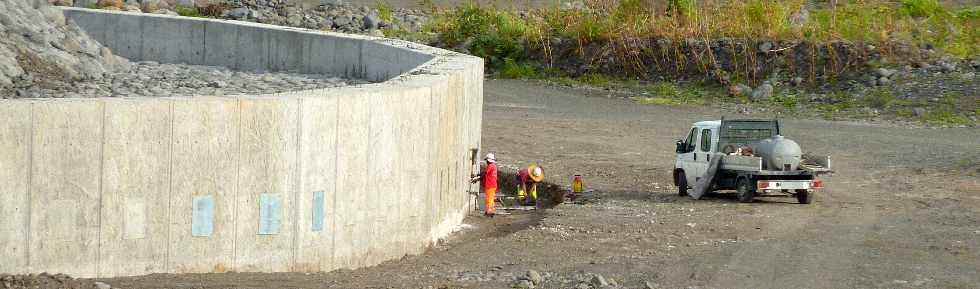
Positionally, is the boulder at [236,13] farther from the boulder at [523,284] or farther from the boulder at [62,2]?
the boulder at [523,284]

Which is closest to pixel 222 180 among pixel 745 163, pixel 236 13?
pixel 745 163

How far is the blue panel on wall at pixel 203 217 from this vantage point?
12.6 metres

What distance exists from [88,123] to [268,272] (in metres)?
2.38

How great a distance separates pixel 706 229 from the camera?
57.9 ft

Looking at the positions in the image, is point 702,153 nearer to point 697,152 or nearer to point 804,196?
point 697,152

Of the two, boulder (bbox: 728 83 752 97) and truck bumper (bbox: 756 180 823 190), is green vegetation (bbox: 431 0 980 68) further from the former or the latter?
truck bumper (bbox: 756 180 823 190)

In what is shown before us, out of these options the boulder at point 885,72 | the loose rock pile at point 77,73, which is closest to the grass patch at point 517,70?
the boulder at point 885,72

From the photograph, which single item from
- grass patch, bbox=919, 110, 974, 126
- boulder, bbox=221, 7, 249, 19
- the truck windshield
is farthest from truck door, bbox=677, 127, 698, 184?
boulder, bbox=221, 7, 249, 19

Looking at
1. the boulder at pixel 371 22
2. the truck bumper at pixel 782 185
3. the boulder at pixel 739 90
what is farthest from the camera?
the boulder at pixel 371 22

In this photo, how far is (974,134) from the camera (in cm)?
2897

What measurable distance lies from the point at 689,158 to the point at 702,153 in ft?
0.81

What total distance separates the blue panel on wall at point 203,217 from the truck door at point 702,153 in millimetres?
9994

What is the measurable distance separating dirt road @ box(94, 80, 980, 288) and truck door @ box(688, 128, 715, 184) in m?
0.44

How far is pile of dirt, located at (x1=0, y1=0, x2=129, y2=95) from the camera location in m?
22.8
